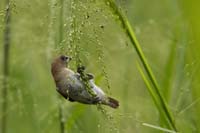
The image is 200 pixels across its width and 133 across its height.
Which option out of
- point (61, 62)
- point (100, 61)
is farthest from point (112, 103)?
point (100, 61)

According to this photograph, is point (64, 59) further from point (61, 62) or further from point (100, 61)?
point (100, 61)

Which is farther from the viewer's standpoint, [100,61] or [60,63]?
[60,63]

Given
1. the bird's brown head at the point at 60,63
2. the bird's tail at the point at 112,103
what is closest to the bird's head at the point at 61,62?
the bird's brown head at the point at 60,63

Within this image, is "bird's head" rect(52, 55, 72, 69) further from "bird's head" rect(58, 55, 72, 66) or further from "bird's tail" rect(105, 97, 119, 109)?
"bird's tail" rect(105, 97, 119, 109)

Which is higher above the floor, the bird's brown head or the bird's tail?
the bird's brown head

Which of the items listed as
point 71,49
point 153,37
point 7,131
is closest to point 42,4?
point 7,131

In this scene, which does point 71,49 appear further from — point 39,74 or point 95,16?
point 39,74

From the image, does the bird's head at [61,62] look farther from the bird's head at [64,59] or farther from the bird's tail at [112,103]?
the bird's tail at [112,103]


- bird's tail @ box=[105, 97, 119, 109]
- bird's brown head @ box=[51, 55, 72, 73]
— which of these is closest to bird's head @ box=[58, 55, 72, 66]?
bird's brown head @ box=[51, 55, 72, 73]

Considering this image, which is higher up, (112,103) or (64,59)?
(64,59)

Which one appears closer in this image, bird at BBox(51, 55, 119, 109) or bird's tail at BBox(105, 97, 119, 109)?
bird at BBox(51, 55, 119, 109)
